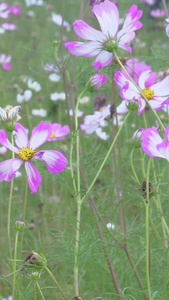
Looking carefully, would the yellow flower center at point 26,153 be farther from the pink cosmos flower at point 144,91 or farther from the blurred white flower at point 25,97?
the blurred white flower at point 25,97

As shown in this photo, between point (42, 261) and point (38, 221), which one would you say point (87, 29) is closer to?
point (42, 261)

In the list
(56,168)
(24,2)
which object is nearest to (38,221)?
(56,168)

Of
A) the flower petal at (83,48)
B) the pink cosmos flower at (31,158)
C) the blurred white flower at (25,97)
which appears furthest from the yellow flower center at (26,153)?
the blurred white flower at (25,97)

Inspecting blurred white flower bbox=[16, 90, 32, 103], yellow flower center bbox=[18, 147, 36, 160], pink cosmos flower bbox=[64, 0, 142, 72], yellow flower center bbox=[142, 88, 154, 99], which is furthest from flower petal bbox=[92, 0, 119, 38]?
blurred white flower bbox=[16, 90, 32, 103]

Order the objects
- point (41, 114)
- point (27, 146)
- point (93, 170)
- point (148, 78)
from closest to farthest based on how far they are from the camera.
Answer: point (27, 146) → point (148, 78) → point (93, 170) → point (41, 114)

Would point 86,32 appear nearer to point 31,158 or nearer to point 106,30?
point 106,30

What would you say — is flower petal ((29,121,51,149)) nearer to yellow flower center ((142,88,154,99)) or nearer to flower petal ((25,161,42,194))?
flower petal ((25,161,42,194))
